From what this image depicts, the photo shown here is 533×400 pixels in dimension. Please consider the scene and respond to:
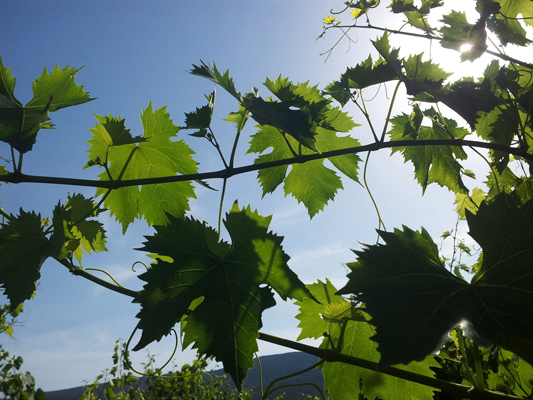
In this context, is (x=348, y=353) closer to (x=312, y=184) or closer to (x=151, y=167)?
(x=312, y=184)

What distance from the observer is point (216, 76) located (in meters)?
1.03

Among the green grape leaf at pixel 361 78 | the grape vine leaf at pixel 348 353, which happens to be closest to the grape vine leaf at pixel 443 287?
the grape vine leaf at pixel 348 353

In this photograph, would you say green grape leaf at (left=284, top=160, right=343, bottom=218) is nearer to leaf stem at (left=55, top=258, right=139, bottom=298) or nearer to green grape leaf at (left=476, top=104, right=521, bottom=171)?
green grape leaf at (left=476, top=104, right=521, bottom=171)

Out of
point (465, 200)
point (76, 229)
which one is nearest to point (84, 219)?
point (76, 229)

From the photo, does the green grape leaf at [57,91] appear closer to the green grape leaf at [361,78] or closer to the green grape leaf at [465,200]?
the green grape leaf at [361,78]

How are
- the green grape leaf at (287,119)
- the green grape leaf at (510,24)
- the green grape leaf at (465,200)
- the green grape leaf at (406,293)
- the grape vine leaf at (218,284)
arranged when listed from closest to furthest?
the green grape leaf at (406,293)
the grape vine leaf at (218,284)
the green grape leaf at (287,119)
the green grape leaf at (510,24)
the green grape leaf at (465,200)

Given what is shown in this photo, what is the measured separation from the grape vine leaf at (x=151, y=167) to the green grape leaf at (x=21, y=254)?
37cm

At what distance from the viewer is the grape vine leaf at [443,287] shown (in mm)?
517

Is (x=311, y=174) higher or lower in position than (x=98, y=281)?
higher

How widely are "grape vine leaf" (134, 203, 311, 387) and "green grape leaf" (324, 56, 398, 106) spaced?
52 cm

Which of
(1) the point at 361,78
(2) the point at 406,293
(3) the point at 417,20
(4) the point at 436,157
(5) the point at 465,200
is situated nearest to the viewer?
(2) the point at 406,293

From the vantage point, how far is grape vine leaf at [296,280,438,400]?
797 mm

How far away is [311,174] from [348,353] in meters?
0.72

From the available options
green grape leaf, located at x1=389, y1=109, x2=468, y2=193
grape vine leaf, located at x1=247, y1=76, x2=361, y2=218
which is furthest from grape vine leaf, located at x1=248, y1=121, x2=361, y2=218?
green grape leaf, located at x1=389, y1=109, x2=468, y2=193
